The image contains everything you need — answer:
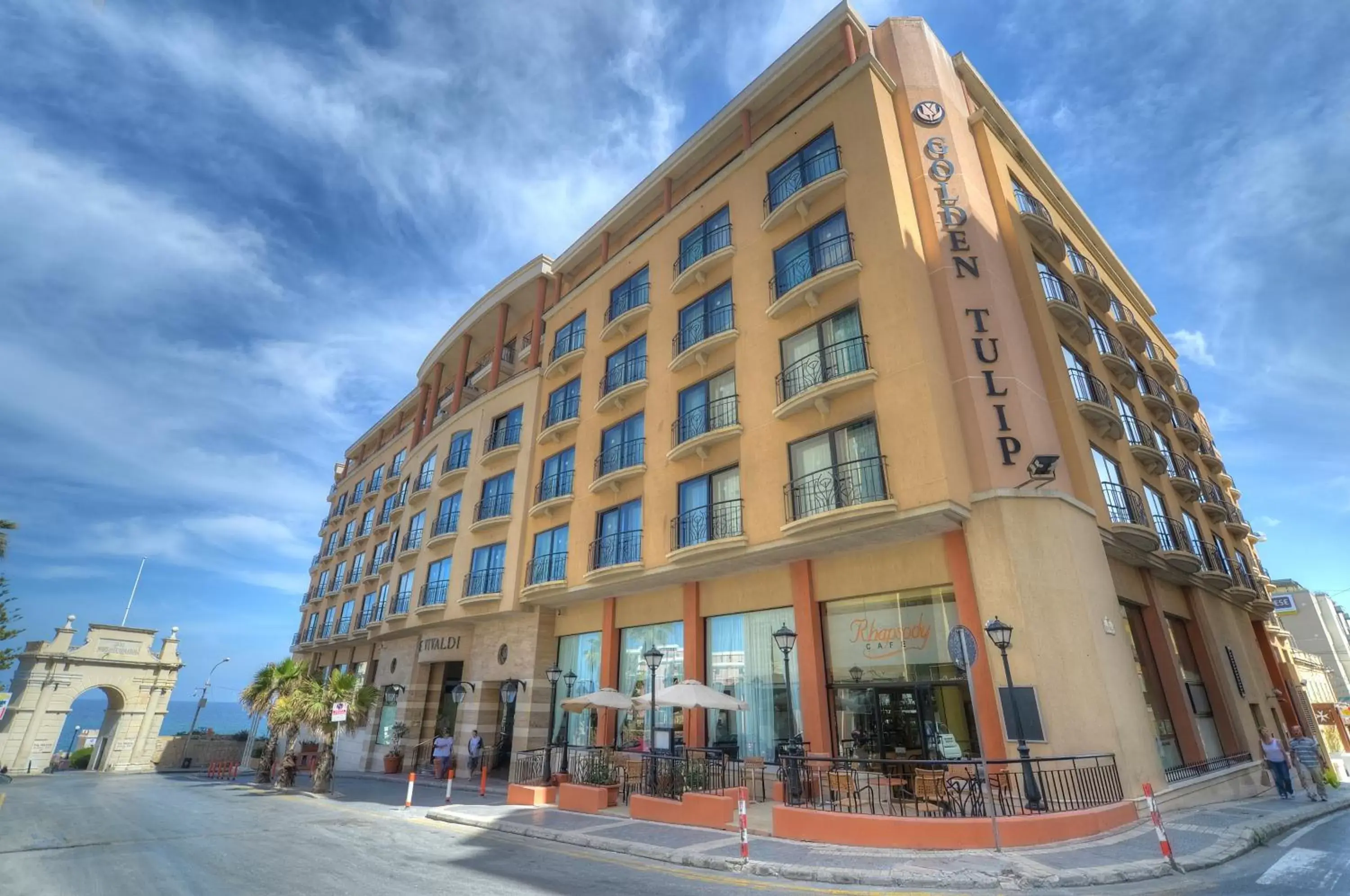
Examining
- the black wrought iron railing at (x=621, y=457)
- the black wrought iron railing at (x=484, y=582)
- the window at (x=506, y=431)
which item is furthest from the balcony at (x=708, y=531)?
the window at (x=506, y=431)

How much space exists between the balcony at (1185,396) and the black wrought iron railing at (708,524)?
27.8 meters

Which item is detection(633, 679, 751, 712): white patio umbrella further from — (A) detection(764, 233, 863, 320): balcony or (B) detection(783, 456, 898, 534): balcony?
(A) detection(764, 233, 863, 320): balcony

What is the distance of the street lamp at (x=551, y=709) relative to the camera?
18.7 metres

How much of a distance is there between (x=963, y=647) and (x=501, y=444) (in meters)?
23.2

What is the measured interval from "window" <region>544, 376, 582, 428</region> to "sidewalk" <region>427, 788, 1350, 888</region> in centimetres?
1609

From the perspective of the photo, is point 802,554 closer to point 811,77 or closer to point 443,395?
point 811,77

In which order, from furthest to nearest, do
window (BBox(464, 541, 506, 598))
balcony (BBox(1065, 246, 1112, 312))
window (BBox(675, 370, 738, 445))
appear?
window (BBox(464, 541, 506, 598)), balcony (BBox(1065, 246, 1112, 312)), window (BBox(675, 370, 738, 445))

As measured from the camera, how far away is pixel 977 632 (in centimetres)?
1341

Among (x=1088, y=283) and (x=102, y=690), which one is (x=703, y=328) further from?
(x=102, y=690)

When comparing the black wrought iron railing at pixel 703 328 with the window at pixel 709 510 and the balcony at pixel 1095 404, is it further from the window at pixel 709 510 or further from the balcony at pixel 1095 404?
the balcony at pixel 1095 404

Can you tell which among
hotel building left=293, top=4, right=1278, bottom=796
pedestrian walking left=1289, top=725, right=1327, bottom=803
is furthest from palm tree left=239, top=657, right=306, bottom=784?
pedestrian walking left=1289, top=725, right=1327, bottom=803

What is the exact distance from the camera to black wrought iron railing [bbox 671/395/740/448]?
19312 mm

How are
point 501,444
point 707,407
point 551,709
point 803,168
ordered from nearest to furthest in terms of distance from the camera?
point 803,168, point 707,407, point 551,709, point 501,444

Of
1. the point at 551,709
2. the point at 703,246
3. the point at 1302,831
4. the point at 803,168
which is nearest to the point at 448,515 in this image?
the point at 551,709
